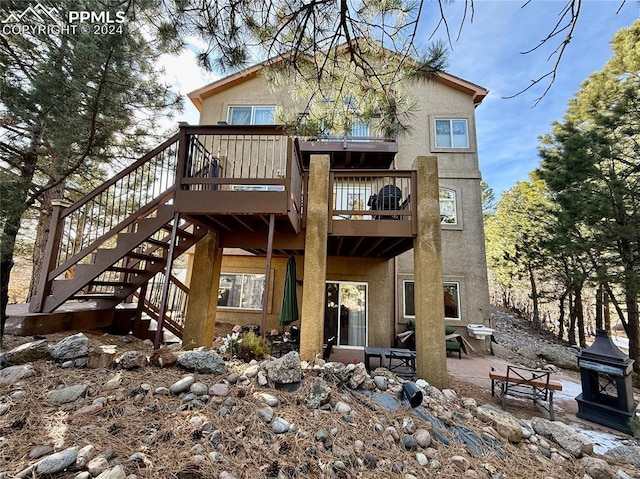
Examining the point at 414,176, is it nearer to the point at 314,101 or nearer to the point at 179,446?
the point at 314,101

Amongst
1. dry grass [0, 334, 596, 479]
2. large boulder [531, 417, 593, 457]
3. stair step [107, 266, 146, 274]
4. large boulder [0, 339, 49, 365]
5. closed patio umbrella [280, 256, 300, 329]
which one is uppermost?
stair step [107, 266, 146, 274]

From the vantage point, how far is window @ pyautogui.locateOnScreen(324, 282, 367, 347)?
831cm

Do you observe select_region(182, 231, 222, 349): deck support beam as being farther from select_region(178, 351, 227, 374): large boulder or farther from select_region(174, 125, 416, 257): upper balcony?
select_region(178, 351, 227, 374): large boulder

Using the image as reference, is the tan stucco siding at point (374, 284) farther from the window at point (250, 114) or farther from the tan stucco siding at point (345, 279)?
the window at point (250, 114)

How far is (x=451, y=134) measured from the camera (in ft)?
35.1

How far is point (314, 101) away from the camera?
4039mm

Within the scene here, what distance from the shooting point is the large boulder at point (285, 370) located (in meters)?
3.33

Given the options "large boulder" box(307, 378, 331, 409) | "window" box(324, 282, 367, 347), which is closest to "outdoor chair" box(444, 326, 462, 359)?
"window" box(324, 282, 367, 347)

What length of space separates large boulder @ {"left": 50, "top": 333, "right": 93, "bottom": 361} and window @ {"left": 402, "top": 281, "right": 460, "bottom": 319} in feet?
27.3

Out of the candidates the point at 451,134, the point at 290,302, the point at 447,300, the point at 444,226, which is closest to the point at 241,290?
the point at 290,302

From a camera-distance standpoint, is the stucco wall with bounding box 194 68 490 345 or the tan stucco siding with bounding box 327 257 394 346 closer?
the tan stucco siding with bounding box 327 257 394 346

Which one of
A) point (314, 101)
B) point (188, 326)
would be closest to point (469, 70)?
point (314, 101)

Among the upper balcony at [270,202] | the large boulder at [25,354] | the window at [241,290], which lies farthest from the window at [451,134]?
the large boulder at [25,354]

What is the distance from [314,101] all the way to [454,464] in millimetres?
4499
